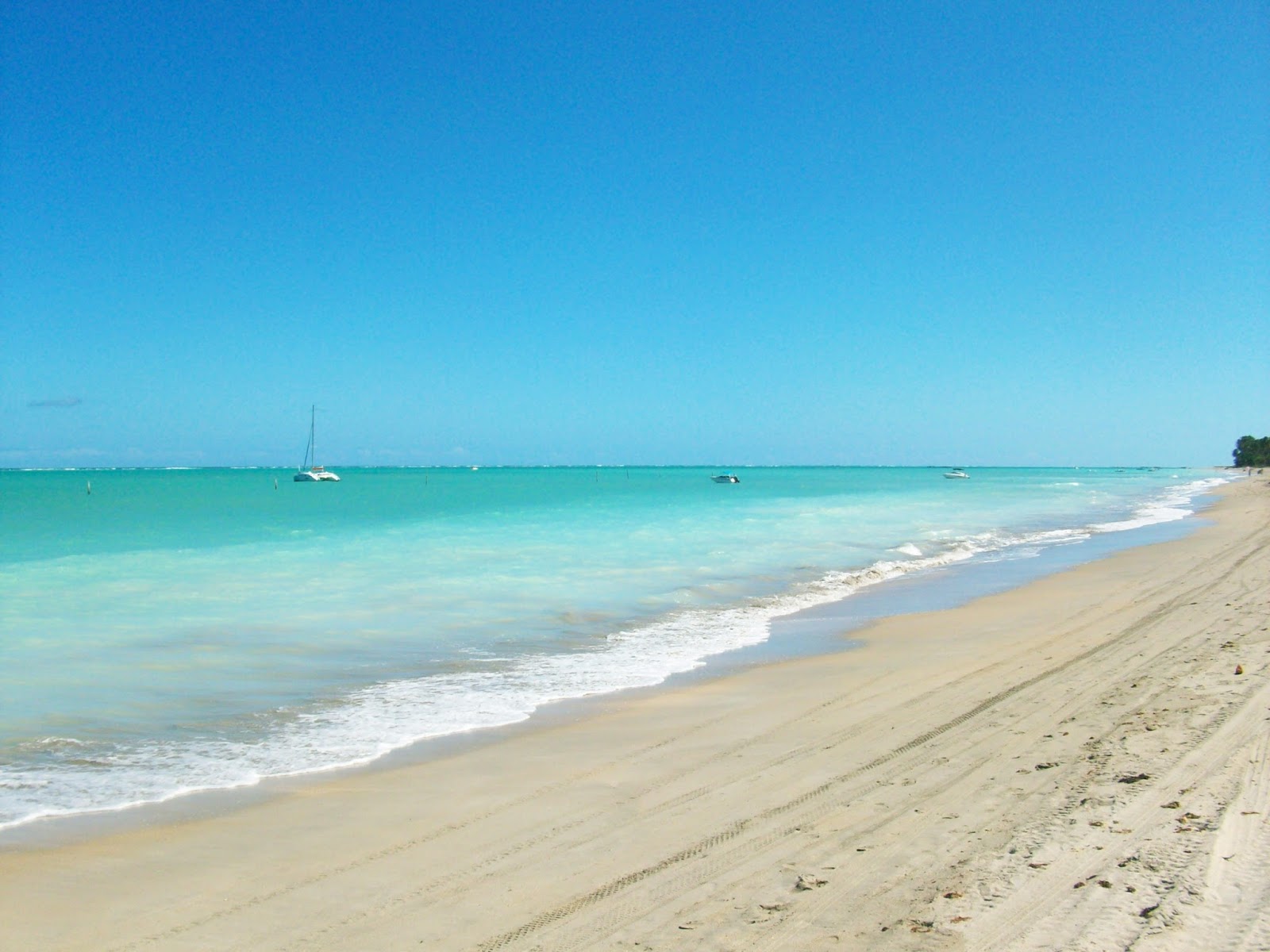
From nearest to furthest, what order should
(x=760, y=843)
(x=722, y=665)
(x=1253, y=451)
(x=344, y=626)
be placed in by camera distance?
(x=760, y=843), (x=722, y=665), (x=344, y=626), (x=1253, y=451)

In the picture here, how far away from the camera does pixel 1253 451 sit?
15600 cm

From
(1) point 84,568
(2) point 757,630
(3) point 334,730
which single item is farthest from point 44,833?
(1) point 84,568

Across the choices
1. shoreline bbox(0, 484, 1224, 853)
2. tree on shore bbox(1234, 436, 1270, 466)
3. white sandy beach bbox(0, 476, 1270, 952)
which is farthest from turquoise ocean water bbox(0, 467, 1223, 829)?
tree on shore bbox(1234, 436, 1270, 466)

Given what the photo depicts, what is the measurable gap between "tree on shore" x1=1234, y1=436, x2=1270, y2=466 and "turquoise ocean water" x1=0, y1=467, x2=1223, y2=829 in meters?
147

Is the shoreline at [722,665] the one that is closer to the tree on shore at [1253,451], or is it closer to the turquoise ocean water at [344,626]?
the turquoise ocean water at [344,626]

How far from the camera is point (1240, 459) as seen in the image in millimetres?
163125

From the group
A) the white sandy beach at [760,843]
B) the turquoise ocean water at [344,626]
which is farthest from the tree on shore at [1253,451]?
the white sandy beach at [760,843]

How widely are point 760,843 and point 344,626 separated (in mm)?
10303

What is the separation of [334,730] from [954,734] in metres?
5.10

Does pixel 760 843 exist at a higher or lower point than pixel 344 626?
higher

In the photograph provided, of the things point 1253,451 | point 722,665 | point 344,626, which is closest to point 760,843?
point 722,665

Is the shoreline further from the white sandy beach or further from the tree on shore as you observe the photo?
the tree on shore

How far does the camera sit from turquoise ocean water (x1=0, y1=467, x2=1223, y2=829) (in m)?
7.43

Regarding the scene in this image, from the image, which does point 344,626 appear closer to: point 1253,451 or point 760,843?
point 760,843
